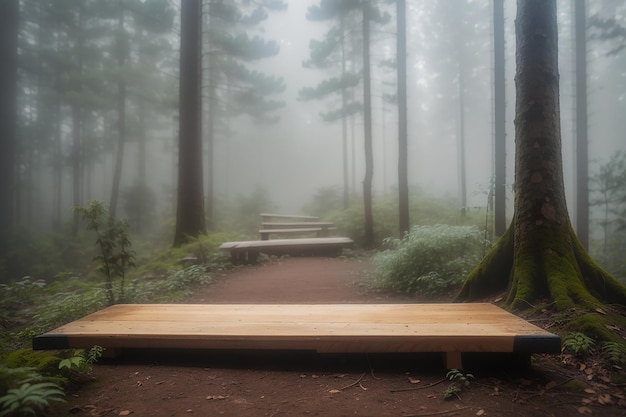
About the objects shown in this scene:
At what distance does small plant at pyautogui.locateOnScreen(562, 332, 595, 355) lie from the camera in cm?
298

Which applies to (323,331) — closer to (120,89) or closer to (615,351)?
(615,351)

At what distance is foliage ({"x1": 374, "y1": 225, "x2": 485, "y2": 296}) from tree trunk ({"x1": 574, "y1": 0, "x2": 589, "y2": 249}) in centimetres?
930

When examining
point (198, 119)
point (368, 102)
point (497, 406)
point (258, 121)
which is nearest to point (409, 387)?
point (497, 406)

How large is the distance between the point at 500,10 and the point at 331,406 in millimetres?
14203

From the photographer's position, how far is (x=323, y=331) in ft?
9.42

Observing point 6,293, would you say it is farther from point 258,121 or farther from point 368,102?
point 258,121

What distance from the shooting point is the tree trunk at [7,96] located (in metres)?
14.9

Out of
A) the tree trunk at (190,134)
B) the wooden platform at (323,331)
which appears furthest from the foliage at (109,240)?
the tree trunk at (190,134)

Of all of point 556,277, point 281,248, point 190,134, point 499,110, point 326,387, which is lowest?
point 326,387

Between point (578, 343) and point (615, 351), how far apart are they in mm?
249

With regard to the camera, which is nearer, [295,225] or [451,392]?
[451,392]

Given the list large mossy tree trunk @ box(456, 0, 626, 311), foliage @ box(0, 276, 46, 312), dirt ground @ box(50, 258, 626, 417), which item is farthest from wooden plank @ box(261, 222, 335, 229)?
dirt ground @ box(50, 258, 626, 417)

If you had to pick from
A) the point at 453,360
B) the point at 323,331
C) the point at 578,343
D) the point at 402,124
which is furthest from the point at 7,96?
the point at 578,343

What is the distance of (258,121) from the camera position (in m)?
23.7
